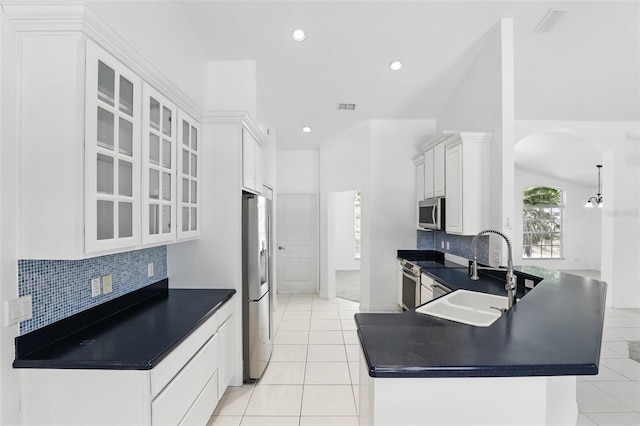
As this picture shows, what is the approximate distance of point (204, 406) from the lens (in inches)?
86.4

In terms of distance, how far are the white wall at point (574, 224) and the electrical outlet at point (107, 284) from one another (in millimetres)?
9642

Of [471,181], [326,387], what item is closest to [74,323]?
[326,387]

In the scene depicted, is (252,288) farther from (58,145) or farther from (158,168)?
(58,145)

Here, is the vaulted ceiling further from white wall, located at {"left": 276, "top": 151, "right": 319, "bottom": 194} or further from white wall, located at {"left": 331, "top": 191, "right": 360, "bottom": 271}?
white wall, located at {"left": 331, "top": 191, "right": 360, "bottom": 271}

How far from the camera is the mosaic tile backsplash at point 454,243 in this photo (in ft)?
12.2

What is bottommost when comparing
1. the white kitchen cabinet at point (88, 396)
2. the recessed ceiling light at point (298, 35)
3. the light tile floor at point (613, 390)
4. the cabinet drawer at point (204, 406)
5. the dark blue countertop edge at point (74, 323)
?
the light tile floor at point (613, 390)

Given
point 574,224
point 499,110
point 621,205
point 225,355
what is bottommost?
point 225,355

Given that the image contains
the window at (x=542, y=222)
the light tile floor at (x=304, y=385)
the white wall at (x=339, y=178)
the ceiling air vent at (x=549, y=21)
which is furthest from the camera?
the window at (x=542, y=222)

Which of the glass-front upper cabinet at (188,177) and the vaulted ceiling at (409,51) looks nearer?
the glass-front upper cabinet at (188,177)

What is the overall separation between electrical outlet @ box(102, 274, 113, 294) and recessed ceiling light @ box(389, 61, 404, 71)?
141 inches

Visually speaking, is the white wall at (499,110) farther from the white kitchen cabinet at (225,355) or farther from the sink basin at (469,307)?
the white kitchen cabinet at (225,355)

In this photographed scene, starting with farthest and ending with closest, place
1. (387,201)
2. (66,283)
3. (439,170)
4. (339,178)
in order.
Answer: (339,178)
(387,201)
(439,170)
(66,283)

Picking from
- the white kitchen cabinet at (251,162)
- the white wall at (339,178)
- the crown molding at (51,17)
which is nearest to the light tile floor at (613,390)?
the white wall at (339,178)

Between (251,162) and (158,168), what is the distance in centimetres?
130
